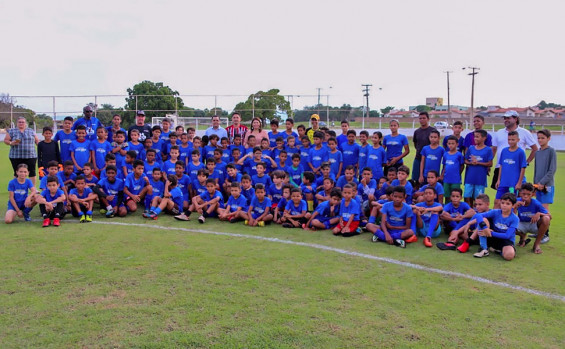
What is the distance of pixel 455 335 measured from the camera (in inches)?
141

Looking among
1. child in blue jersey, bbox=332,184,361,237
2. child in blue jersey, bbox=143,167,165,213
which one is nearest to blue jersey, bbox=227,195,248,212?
child in blue jersey, bbox=143,167,165,213

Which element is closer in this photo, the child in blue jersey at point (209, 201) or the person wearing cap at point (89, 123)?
the child in blue jersey at point (209, 201)

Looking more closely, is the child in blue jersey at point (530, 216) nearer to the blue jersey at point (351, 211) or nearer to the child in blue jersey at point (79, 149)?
the blue jersey at point (351, 211)

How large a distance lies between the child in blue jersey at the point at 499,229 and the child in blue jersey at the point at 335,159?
122 inches

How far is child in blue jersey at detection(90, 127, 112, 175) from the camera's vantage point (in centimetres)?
906

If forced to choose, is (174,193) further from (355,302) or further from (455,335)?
(455,335)

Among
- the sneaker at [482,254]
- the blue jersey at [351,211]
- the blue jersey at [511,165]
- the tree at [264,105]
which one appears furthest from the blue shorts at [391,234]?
the tree at [264,105]

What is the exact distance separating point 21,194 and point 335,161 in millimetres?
5508

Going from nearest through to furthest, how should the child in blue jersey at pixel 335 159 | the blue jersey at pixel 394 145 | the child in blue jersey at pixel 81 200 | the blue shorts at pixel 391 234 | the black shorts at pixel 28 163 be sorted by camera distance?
the blue shorts at pixel 391 234
the child in blue jersey at pixel 81 200
the blue jersey at pixel 394 145
the child in blue jersey at pixel 335 159
the black shorts at pixel 28 163

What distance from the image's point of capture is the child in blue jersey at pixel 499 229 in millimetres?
5875

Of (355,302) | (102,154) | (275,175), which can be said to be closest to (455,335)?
(355,302)

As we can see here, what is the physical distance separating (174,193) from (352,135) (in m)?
3.53

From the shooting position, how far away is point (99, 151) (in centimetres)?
908

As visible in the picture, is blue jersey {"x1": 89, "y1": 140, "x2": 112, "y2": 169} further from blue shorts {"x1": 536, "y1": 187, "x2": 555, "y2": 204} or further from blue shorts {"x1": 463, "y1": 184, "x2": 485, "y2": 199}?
blue shorts {"x1": 536, "y1": 187, "x2": 555, "y2": 204}
